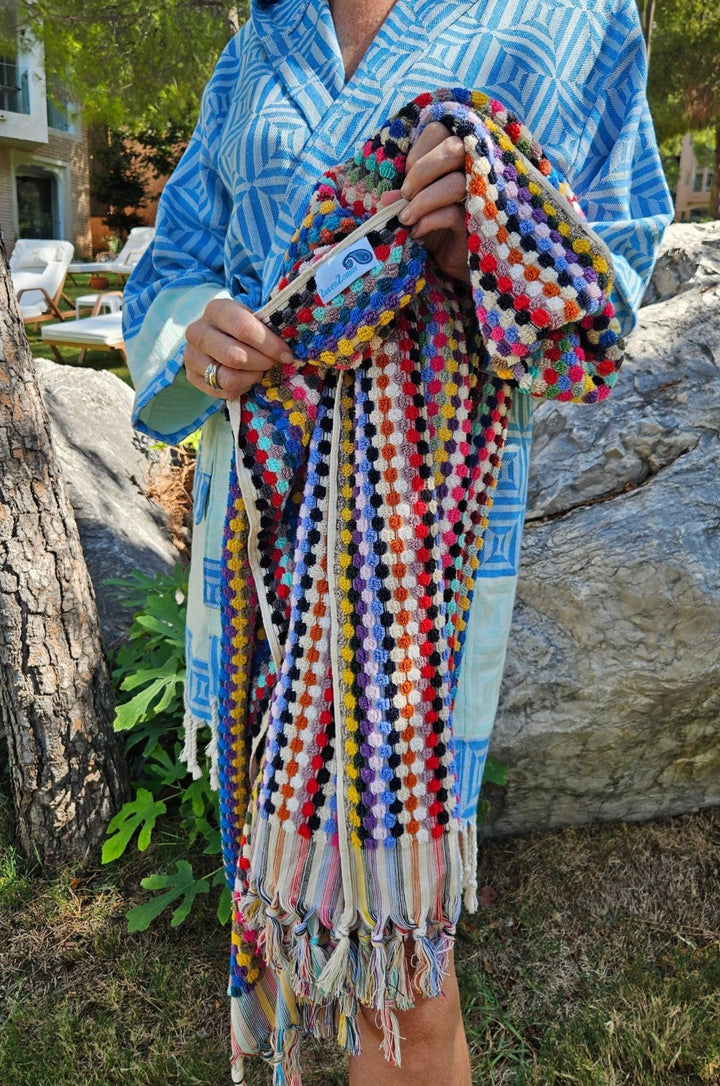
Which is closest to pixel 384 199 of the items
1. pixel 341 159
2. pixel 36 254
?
pixel 341 159

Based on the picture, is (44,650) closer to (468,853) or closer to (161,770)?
(161,770)

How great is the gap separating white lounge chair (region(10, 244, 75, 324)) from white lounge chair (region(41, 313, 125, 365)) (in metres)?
2.92

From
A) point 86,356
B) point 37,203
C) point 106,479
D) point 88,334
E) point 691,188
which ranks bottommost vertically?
point 86,356

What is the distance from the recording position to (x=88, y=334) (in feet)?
29.5

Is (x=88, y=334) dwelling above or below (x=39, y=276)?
below

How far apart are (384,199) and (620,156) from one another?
0.38 m

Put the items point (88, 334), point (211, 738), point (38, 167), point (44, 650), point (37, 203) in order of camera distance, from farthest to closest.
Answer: point (37, 203), point (38, 167), point (88, 334), point (44, 650), point (211, 738)

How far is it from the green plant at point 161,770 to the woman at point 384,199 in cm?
107

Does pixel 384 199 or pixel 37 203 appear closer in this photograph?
pixel 384 199

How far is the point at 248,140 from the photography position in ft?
4.09

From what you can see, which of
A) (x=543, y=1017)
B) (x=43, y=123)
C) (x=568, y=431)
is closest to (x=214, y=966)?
(x=543, y=1017)

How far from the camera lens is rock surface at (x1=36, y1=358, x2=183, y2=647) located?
3.53 m

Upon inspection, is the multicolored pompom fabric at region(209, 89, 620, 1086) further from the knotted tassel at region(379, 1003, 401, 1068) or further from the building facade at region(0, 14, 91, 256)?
the building facade at region(0, 14, 91, 256)

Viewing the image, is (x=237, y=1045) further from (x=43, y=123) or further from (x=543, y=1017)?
(x=43, y=123)
